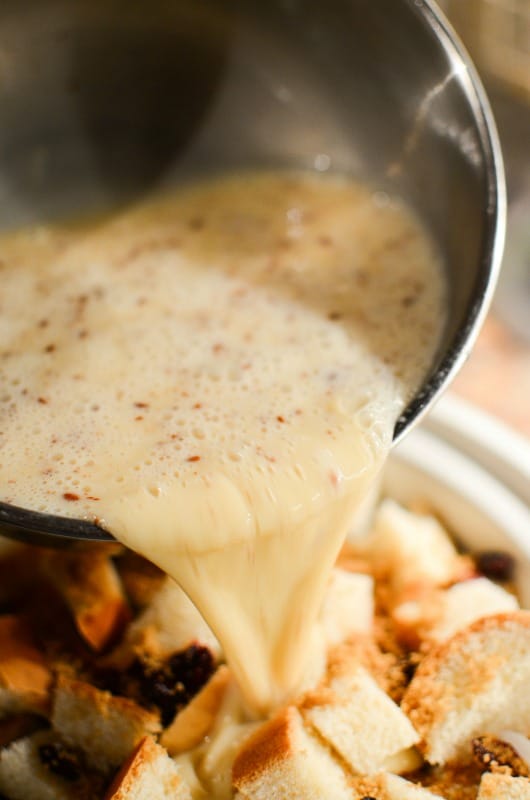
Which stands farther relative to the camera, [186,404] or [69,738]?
[69,738]

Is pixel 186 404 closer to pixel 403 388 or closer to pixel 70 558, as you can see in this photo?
pixel 403 388

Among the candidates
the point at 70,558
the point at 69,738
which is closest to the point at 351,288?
the point at 70,558

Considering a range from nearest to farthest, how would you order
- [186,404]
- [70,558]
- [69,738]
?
[186,404] < [69,738] < [70,558]

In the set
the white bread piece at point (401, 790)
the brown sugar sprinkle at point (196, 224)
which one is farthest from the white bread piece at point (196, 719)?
the brown sugar sprinkle at point (196, 224)

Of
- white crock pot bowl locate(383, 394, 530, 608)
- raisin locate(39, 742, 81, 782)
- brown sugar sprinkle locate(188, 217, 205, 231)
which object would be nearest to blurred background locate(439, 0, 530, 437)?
white crock pot bowl locate(383, 394, 530, 608)

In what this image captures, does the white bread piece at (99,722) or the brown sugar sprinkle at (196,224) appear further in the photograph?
the brown sugar sprinkle at (196,224)

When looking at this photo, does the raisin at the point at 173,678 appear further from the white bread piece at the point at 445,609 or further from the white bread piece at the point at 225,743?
the white bread piece at the point at 445,609

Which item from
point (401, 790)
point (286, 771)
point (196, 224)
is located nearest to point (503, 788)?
point (401, 790)

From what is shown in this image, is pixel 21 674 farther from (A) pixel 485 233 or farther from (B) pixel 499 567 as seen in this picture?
(A) pixel 485 233
